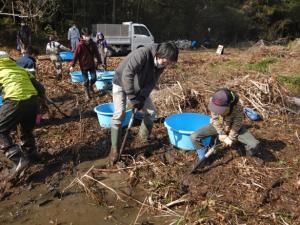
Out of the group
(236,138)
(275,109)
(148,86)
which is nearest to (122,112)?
(148,86)

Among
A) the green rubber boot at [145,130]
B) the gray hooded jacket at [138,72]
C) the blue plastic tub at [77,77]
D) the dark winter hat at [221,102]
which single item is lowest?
the blue plastic tub at [77,77]

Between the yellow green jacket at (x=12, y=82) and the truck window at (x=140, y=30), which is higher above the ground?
the yellow green jacket at (x=12, y=82)

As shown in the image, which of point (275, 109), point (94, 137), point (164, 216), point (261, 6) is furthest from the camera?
point (261, 6)

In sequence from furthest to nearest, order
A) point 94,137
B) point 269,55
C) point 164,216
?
point 269,55, point 94,137, point 164,216

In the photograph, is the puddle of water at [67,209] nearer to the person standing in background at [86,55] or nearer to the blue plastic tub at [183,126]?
the blue plastic tub at [183,126]

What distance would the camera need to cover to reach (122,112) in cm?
495

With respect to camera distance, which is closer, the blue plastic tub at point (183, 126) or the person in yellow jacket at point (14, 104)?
the person in yellow jacket at point (14, 104)

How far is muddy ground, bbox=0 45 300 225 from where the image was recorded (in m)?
3.90

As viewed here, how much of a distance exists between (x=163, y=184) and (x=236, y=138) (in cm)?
117

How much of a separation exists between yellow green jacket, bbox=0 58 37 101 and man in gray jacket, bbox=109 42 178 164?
121cm

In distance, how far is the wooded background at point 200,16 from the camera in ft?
83.1

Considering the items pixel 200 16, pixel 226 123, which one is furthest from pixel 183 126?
pixel 200 16

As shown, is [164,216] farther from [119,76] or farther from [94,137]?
[94,137]

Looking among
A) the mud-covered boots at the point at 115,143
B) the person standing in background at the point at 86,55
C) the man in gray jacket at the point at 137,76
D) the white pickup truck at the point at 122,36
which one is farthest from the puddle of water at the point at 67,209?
the white pickup truck at the point at 122,36
